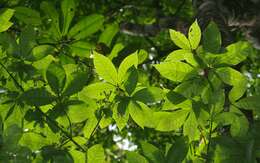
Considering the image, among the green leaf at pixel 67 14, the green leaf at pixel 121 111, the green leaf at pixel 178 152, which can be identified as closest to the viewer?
the green leaf at pixel 178 152

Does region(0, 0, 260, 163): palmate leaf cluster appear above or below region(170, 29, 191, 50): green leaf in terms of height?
below

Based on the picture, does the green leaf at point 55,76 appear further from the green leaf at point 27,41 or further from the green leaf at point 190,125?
the green leaf at point 190,125

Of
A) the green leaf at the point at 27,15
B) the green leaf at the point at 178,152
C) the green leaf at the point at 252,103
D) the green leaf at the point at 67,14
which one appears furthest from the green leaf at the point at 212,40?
the green leaf at the point at 27,15

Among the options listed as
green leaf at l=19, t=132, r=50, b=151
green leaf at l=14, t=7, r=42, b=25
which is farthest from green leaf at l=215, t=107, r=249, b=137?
green leaf at l=14, t=7, r=42, b=25

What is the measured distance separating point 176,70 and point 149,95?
12cm

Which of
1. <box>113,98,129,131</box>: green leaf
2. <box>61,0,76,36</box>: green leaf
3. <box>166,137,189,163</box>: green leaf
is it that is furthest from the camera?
<box>61,0,76,36</box>: green leaf

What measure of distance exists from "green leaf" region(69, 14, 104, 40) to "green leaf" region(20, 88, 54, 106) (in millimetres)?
797

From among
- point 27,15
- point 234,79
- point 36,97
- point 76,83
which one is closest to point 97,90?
point 76,83

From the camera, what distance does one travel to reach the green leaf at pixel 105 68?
1.29 m

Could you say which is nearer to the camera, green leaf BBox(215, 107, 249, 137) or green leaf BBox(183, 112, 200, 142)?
green leaf BBox(215, 107, 249, 137)

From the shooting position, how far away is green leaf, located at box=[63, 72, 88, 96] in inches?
50.9

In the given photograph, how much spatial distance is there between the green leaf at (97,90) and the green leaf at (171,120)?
187 mm

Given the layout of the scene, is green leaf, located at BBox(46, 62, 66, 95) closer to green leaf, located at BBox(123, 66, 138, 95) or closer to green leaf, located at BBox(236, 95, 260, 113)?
green leaf, located at BBox(123, 66, 138, 95)

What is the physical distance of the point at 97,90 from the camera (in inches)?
53.4
